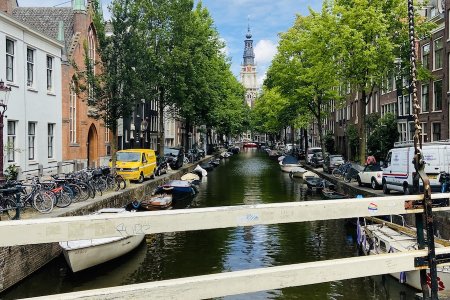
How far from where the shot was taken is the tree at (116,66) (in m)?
27.8

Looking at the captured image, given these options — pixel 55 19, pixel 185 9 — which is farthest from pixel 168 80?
pixel 55 19

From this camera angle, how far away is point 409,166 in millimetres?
21547

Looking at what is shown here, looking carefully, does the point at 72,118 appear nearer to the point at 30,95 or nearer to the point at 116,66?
the point at 116,66

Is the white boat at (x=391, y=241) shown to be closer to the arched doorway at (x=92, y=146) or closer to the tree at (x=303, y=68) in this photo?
the tree at (x=303, y=68)

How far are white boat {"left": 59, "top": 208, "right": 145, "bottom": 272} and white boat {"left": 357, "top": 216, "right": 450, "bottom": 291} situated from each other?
7190 millimetres

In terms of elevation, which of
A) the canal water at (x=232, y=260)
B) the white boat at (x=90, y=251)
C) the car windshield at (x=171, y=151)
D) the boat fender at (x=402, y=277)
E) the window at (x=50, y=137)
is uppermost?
the window at (x=50, y=137)

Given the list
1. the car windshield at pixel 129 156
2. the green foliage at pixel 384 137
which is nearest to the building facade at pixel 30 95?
the car windshield at pixel 129 156

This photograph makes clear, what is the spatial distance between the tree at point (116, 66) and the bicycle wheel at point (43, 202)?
10.9 metres

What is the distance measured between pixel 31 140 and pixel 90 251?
1523 centimetres

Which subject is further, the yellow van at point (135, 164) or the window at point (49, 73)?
the yellow van at point (135, 164)

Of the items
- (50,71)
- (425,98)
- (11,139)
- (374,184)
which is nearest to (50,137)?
(50,71)

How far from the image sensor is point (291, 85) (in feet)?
147

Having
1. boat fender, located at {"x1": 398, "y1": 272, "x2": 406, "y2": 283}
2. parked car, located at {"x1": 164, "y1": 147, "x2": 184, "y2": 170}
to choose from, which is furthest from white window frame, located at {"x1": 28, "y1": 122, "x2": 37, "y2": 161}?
boat fender, located at {"x1": 398, "y1": 272, "x2": 406, "y2": 283}

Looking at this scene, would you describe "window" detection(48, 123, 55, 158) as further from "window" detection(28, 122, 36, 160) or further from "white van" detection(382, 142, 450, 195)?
"white van" detection(382, 142, 450, 195)
